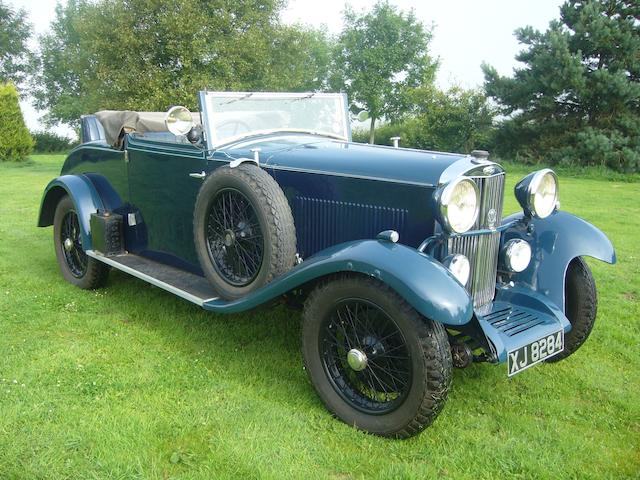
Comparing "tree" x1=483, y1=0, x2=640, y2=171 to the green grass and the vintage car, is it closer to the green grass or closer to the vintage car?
the green grass

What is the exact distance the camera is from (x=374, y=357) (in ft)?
9.75

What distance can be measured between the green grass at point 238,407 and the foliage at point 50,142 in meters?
25.9

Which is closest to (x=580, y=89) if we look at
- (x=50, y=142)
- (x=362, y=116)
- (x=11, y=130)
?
(x=362, y=116)

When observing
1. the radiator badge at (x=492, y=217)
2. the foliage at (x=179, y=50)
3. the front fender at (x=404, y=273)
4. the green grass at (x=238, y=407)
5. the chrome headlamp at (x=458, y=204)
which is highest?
the foliage at (x=179, y=50)

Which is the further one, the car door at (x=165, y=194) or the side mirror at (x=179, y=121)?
the car door at (x=165, y=194)

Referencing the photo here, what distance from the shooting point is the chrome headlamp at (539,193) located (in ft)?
11.6

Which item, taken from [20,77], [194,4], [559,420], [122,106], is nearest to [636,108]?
[194,4]

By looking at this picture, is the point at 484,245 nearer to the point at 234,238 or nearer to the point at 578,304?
the point at 578,304

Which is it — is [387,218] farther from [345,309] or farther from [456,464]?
[456,464]

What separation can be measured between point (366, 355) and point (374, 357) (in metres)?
0.05

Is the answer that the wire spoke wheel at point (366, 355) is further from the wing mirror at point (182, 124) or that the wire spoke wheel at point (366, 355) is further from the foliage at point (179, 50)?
the foliage at point (179, 50)

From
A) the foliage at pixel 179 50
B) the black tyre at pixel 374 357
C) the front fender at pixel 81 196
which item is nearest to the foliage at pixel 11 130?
the foliage at pixel 179 50

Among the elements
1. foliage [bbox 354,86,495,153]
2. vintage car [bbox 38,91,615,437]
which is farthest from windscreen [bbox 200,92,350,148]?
foliage [bbox 354,86,495,153]

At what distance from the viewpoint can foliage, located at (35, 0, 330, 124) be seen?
1579cm
